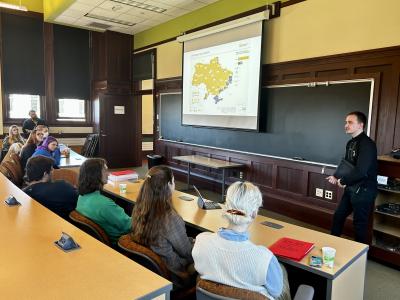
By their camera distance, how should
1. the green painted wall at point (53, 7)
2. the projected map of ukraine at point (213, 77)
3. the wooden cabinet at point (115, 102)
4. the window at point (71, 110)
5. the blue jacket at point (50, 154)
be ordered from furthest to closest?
the window at point (71, 110) < the wooden cabinet at point (115, 102) < the green painted wall at point (53, 7) < the projected map of ukraine at point (213, 77) < the blue jacket at point (50, 154)

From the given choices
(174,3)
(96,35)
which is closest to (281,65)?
(174,3)

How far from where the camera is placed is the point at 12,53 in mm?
7492

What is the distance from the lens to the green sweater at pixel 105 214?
7.05 ft

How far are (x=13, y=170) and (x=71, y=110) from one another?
5.17 m

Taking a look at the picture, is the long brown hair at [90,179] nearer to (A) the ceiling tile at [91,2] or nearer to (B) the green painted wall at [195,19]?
(B) the green painted wall at [195,19]

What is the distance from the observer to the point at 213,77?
18.0 ft

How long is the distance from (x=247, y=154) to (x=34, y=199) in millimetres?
3369

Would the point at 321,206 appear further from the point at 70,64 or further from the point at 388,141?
the point at 70,64

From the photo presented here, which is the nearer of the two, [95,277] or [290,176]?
[95,277]

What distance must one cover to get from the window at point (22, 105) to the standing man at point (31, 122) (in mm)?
620

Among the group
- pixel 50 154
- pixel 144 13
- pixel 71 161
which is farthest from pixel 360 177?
pixel 144 13

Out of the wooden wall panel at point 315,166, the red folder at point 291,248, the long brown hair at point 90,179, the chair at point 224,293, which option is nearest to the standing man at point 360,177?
the wooden wall panel at point 315,166

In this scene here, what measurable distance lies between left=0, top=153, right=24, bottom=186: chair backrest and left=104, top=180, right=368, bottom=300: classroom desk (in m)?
2.28

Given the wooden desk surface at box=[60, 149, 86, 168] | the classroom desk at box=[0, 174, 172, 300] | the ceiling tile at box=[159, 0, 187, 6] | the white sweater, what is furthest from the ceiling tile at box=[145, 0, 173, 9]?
the white sweater
